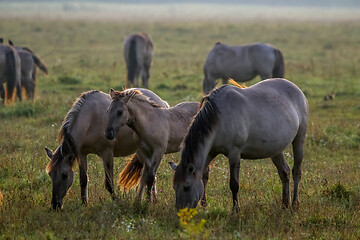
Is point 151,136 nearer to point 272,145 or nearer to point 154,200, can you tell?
point 154,200

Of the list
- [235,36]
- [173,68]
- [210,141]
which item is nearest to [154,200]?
[210,141]

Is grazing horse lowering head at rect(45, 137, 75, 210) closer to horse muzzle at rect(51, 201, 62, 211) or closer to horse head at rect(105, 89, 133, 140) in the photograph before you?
horse muzzle at rect(51, 201, 62, 211)

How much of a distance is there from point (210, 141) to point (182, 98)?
907cm

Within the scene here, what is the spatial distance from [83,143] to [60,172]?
506 millimetres

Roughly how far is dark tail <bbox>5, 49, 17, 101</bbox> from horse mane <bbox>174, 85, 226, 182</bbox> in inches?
342

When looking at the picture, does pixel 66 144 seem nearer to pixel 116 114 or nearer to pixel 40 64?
pixel 116 114

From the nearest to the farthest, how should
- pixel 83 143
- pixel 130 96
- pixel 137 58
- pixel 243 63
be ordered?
pixel 130 96, pixel 83 143, pixel 243 63, pixel 137 58

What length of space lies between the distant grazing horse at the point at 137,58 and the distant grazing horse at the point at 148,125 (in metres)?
10.2

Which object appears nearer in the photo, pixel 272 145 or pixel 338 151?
pixel 272 145

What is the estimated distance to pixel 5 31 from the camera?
3806 cm

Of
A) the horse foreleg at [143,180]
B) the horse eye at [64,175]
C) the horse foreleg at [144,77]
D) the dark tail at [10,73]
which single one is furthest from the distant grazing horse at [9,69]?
the horse eye at [64,175]

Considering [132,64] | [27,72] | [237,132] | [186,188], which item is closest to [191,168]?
[186,188]

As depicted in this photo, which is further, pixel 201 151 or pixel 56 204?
pixel 56 204

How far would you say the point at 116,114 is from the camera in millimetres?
5836
